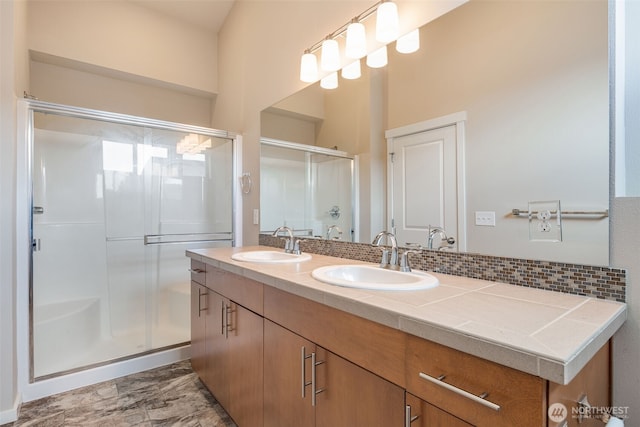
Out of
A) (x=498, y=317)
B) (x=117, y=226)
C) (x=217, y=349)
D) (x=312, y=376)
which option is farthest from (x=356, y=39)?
(x=117, y=226)

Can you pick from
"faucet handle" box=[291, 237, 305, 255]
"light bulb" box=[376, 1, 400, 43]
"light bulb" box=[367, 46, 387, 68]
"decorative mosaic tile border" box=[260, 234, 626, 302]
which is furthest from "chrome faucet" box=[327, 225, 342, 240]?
"light bulb" box=[376, 1, 400, 43]

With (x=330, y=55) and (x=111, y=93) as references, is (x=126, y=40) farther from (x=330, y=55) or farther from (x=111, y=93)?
(x=330, y=55)

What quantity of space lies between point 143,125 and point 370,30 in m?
1.84

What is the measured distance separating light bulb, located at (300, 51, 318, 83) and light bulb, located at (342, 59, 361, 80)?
0.25m

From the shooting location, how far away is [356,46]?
1.64 meters

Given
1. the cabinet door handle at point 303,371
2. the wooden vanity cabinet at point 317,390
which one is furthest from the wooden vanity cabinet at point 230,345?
the cabinet door handle at point 303,371

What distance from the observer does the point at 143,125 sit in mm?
2436

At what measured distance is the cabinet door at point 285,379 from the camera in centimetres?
108

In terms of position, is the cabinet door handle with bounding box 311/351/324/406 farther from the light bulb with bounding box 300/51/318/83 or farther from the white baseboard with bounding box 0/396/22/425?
the white baseboard with bounding box 0/396/22/425

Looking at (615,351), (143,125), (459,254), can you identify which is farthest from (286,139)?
(615,351)

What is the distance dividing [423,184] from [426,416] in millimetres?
906

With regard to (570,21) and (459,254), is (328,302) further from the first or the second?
(570,21)

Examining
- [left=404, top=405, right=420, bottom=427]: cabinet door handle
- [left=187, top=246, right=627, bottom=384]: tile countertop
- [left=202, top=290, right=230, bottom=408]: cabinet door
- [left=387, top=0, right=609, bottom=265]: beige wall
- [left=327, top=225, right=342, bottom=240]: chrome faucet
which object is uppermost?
[left=387, top=0, right=609, bottom=265]: beige wall

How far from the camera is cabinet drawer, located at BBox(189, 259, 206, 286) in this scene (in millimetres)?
1945
